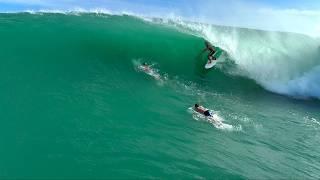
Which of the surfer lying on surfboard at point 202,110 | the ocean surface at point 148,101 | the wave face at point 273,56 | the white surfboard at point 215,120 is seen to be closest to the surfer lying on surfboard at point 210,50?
the ocean surface at point 148,101

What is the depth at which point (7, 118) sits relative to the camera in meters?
15.4

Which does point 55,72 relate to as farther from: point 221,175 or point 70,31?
point 221,175

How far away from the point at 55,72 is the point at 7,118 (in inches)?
225

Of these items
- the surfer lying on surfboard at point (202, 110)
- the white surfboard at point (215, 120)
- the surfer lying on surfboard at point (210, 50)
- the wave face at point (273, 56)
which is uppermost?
the wave face at point (273, 56)

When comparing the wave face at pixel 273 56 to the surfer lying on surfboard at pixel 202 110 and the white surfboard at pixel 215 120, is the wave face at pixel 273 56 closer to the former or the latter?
the surfer lying on surfboard at pixel 202 110

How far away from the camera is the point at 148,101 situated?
19297 mm

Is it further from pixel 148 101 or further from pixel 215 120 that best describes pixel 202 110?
pixel 148 101

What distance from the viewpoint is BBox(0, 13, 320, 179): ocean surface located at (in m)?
13.6

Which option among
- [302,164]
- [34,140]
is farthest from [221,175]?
[34,140]

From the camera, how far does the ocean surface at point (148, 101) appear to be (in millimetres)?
13602

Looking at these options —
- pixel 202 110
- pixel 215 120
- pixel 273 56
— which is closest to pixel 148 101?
pixel 202 110

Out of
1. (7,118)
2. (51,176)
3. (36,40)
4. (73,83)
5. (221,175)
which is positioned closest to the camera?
(51,176)

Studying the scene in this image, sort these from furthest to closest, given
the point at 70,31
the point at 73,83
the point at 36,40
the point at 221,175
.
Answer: the point at 70,31, the point at 36,40, the point at 73,83, the point at 221,175

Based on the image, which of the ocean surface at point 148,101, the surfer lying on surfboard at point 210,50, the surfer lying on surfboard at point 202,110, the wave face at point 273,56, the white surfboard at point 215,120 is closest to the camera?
the ocean surface at point 148,101
